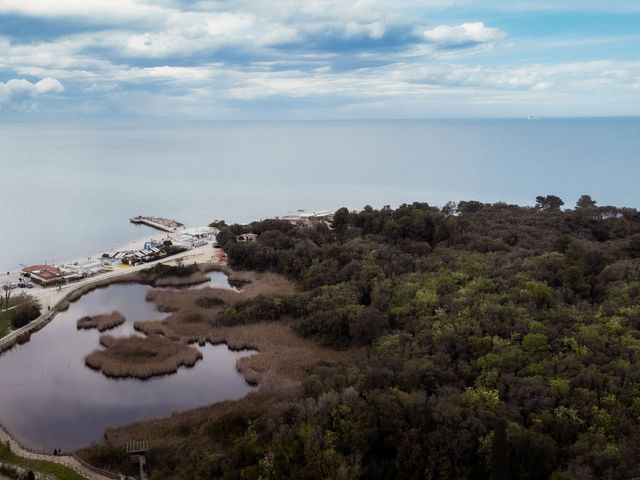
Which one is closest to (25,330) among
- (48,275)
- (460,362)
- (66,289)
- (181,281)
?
(66,289)

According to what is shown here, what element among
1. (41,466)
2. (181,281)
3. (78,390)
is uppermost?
(181,281)

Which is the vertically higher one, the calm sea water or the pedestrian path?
the calm sea water

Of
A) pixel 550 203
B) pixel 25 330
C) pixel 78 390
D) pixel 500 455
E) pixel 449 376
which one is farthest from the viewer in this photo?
pixel 550 203

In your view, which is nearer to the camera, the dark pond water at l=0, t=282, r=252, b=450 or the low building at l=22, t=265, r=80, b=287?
the dark pond water at l=0, t=282, r=252, b=450

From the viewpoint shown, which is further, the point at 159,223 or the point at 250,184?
the point at 250,184

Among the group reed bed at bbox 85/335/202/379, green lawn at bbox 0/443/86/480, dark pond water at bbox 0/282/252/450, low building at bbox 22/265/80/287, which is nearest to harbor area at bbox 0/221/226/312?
low building at bbox 22/265/80/287

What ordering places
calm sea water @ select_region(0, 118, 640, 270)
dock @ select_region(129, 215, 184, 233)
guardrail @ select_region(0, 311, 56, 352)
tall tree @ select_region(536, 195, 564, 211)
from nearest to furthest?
guardrail @ select_region(0, 311, 56, 352), tall tree @ select_region(536, 195, 564, 211), dock @ select_region(129, 215, 184, 233), calm sea water @ select_region(0, 118, 640, 270)

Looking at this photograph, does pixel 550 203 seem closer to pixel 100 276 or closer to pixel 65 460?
pixel 100 276

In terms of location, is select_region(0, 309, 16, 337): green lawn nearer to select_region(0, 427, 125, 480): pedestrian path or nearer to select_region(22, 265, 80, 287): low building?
select_region(22, 265, 80, 287): low building
